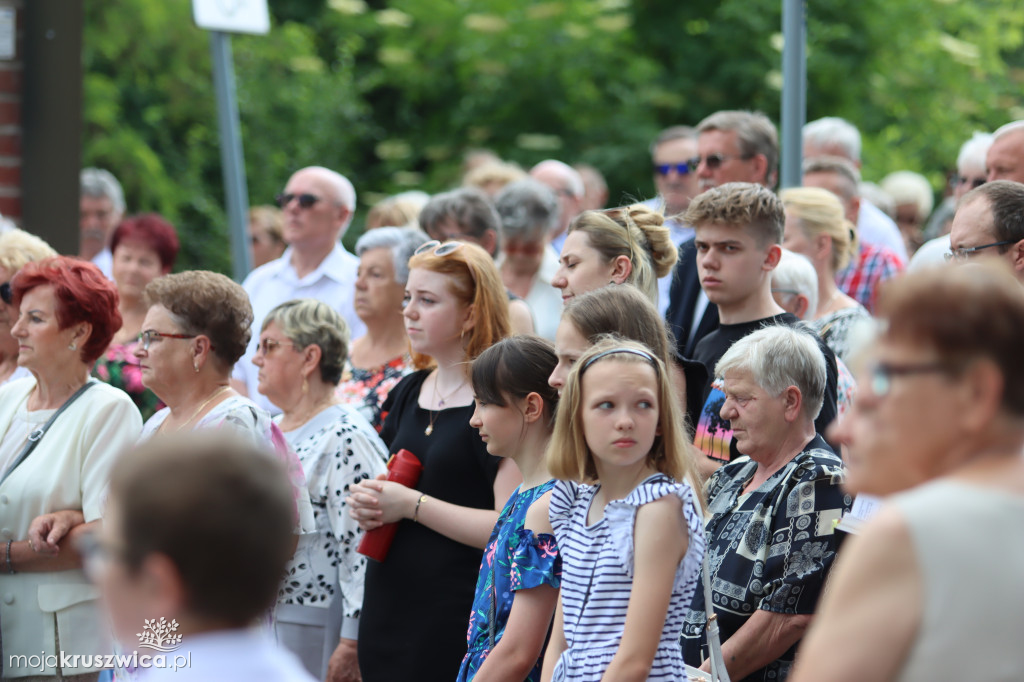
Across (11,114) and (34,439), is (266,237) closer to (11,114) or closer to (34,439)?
(11,114)

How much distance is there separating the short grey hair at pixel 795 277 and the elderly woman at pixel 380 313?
1676 mm

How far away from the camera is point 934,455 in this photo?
1.65 metres

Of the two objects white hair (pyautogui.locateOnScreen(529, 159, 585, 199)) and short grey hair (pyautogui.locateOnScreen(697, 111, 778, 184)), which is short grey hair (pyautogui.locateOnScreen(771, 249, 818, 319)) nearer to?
short grey hair (pyautogui.locateOnScreen(697, 111, 778, 184))

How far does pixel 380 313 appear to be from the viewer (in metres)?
5.46

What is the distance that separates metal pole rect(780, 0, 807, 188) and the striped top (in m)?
3.40

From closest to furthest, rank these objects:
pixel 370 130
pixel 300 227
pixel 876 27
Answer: pixel 300 227 < pixel 876 27 < pixel 370 130

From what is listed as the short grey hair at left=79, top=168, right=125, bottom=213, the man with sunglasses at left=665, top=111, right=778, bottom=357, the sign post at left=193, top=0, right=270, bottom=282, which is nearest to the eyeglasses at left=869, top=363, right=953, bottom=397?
the man with sunglasses at left=665, top=111, right=778, bottom=357

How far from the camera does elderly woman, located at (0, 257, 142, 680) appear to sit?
3967 millimetres

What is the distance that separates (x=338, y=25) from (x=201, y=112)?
2.85 metres

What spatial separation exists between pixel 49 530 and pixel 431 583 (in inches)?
52.1

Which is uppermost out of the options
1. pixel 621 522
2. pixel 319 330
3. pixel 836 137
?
pixel 836 137

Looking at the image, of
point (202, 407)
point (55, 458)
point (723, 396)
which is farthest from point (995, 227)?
point (55, 458)

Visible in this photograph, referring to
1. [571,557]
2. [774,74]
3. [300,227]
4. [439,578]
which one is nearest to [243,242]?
[300,227]

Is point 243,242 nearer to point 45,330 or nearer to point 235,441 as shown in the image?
point 45,330
